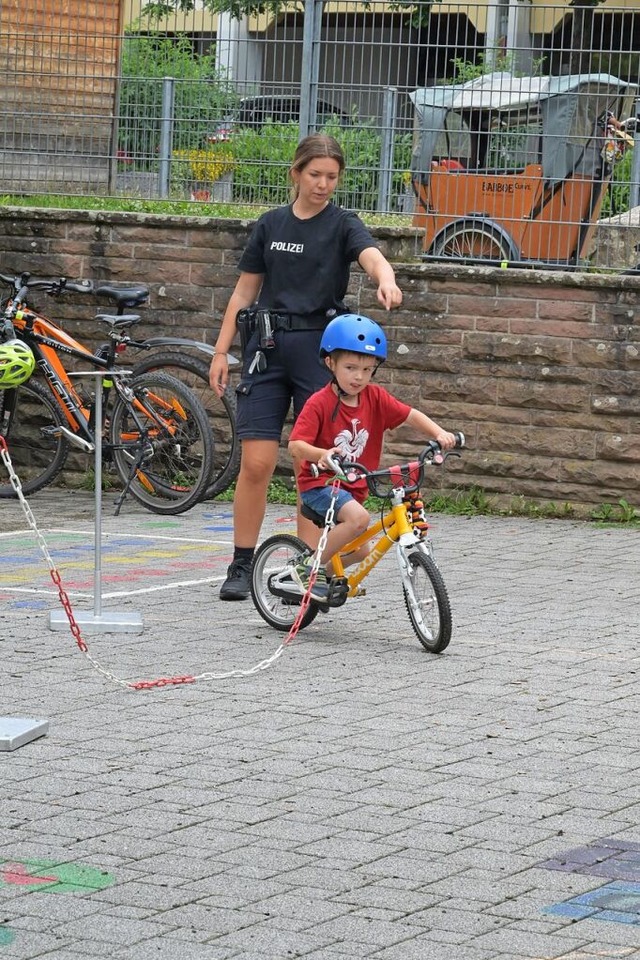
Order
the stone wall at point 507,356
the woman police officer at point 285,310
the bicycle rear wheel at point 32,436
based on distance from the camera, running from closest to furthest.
Answer: the woman police officer at point 285,310 < the stone wall at point 507,356 < the bicycle rear wheel at point 32,436

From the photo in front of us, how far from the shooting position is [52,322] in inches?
512

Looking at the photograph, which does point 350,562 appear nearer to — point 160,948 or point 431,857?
point 431,857

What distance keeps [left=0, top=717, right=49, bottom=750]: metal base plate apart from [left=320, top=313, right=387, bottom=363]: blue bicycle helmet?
226 centimetres

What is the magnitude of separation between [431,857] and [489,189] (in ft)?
25.3

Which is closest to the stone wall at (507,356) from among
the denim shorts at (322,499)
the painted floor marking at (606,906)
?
the denim shorts at (322,499)

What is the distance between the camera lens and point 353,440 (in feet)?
26.0

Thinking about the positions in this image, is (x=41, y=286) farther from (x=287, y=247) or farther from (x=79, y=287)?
(x=287, y=247)

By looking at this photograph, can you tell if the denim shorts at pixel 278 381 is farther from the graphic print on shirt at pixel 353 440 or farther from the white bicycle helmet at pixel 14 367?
the white bicycle helmet at pixel 14 367

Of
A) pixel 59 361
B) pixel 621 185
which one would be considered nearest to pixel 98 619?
pixel 59 361

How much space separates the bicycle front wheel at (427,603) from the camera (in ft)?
24.7

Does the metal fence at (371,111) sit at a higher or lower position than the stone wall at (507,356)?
higher

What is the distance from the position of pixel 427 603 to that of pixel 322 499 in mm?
692

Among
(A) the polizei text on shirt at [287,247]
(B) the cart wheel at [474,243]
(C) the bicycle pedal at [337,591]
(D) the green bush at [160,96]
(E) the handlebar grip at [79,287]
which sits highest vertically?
(D) the green bush at [160,96]

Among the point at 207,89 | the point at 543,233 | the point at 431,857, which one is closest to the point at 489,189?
the point at 543,233
